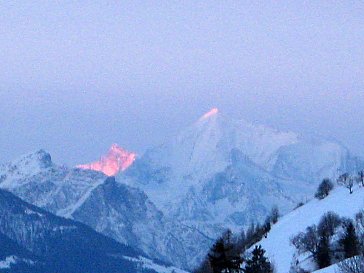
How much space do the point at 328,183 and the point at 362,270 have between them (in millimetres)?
131628

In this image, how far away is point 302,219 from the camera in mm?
166500

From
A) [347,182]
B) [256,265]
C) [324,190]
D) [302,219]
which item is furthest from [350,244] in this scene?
[324,190]

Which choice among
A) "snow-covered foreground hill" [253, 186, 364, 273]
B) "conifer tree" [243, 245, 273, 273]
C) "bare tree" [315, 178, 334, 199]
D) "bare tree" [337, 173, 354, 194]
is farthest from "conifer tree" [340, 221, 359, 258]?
"bare tree" [315, 178, 334, 199]

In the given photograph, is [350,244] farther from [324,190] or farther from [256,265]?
[324,190]

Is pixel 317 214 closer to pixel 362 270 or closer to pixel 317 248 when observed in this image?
pixel 317 248

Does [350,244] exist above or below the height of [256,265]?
above

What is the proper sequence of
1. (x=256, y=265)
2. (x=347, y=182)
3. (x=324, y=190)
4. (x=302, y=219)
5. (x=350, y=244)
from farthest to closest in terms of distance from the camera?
(x=324, y=190)
(x=347, y=182)
(x=302, y=219)
(x=350, y=244)
(x=256, y=265)

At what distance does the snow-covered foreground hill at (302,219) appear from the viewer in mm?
140875

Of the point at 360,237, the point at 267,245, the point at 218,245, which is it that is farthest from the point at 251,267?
the point at 267,245

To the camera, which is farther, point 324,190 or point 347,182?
point 324,190

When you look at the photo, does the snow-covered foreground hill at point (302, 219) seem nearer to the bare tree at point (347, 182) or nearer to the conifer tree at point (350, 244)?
the bare tree at point (347, 182)

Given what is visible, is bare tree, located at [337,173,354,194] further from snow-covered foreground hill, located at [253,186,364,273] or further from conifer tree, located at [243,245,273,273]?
conifer tree, located at [243,245,273,273]

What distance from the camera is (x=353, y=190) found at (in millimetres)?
174250

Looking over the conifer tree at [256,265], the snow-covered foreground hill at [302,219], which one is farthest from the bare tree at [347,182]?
the conifer tree at [256,265]
